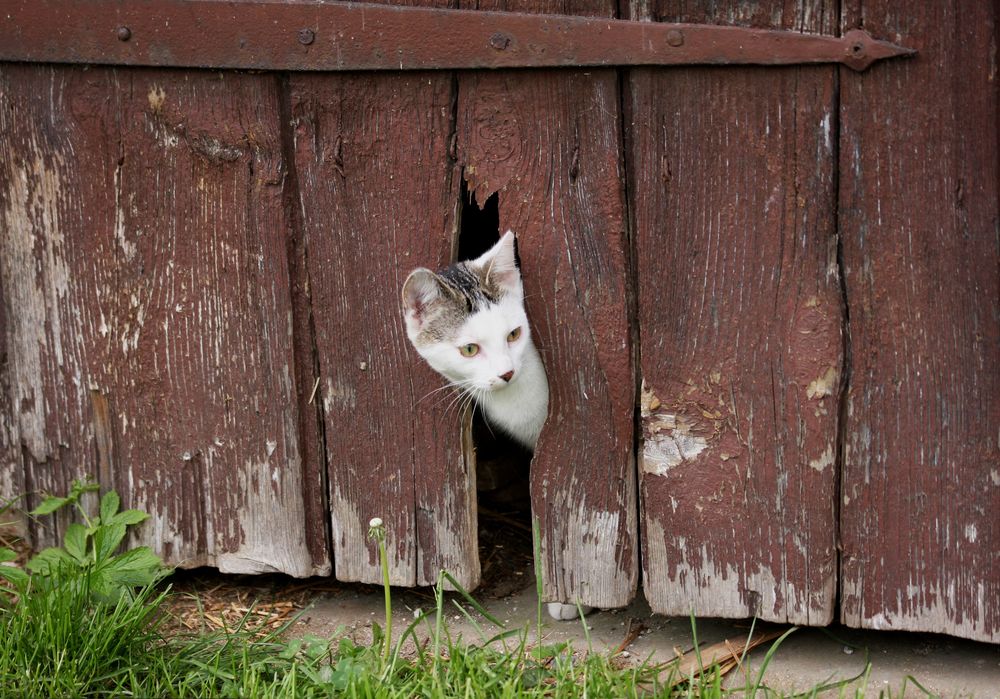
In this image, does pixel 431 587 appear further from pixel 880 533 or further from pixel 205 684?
pixel 880 533

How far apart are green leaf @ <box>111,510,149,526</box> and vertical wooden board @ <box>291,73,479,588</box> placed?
57 cm

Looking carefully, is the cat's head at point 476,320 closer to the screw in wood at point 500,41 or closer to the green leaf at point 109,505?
the screw in wood at point 500,41

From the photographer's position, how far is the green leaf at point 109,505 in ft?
9.56

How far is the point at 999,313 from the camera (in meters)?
2.21

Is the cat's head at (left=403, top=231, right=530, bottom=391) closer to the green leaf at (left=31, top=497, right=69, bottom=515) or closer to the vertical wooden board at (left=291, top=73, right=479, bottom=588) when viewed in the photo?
the vertical wooden board at (left=291, top=73, right=479, bottom=588)

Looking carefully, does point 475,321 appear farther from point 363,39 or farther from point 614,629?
point 614,629

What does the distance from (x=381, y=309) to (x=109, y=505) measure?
104 centimetres

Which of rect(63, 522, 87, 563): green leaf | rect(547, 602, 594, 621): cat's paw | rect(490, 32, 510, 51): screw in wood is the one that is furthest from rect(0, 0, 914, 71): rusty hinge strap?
rect(547, 602, 594, 621): cat's paw

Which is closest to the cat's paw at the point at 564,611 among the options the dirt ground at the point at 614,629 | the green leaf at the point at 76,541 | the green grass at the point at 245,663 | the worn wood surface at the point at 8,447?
the dirt ground at the point at 614,629

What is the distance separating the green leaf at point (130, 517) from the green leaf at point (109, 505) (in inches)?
0.7

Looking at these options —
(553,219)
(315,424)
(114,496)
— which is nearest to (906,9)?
(553,219)

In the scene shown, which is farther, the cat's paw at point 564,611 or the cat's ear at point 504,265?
the cat's paw at point 564,611

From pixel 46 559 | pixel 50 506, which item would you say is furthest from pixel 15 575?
pixel 50 506

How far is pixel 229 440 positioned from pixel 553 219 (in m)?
1.13
